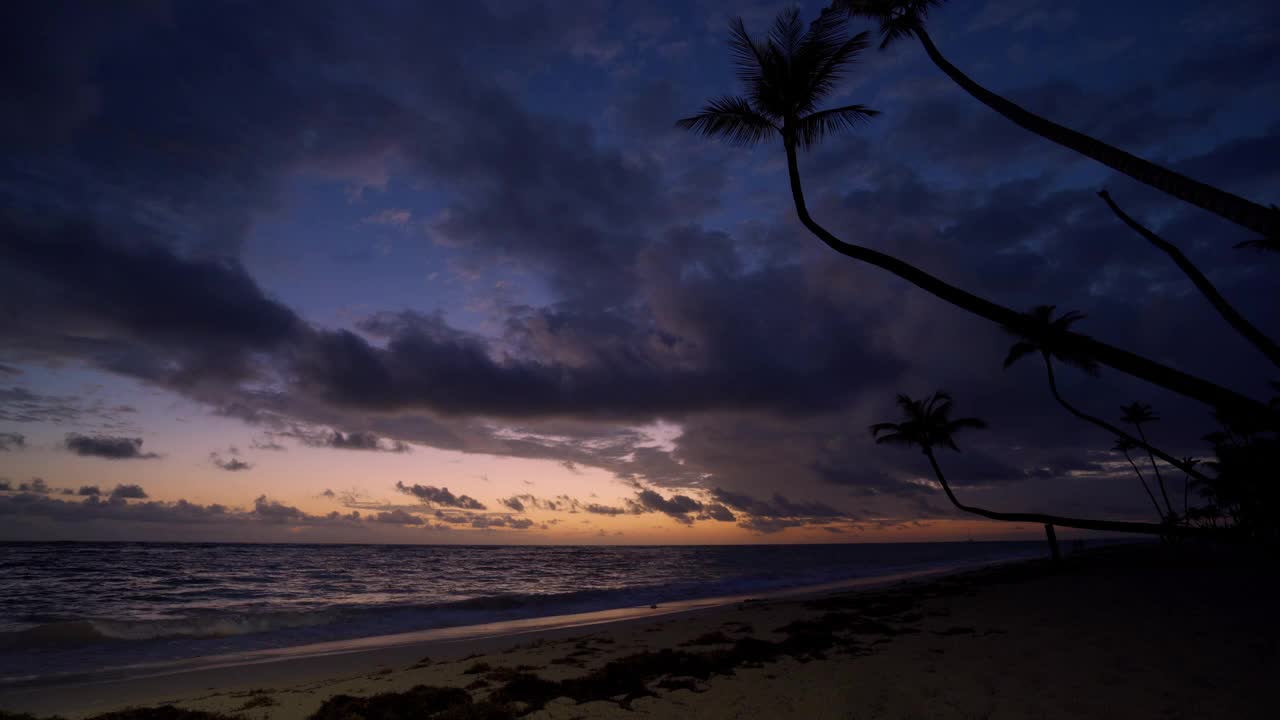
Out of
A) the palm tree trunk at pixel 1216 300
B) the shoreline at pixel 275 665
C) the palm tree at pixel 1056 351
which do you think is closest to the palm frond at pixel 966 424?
the palm tree at pixel 1056 351

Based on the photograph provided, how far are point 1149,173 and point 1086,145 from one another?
2.12 ft

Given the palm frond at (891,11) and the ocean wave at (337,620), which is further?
the ocean wave at (337,620)

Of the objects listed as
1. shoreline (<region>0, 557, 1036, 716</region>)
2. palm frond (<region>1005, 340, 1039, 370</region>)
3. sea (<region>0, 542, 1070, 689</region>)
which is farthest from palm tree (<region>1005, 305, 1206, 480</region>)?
sea (<region>0, 542, 1070, 689</region>)

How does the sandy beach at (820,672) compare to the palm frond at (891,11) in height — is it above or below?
below

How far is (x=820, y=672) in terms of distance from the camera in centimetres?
1034

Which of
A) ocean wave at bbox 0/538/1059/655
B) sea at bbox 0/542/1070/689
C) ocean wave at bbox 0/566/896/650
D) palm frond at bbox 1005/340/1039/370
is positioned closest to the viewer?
sea at bbox 0/542/1070/689

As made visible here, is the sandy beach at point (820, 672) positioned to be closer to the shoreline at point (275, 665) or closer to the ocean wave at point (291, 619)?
the shoreline at point (275, 665)

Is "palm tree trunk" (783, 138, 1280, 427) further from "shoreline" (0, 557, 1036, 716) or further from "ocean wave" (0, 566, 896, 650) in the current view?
"ocean wave" (0, 566, 896, 650)

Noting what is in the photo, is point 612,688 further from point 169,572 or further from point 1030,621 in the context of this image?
point 169,572

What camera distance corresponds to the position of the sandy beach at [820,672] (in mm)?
8547

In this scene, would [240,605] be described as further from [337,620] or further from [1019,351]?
[1019,351]

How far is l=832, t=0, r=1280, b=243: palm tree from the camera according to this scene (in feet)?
Answer: 9.45

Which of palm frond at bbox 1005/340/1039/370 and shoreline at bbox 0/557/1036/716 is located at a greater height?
palm frond at bbox 1005/340/1039/370

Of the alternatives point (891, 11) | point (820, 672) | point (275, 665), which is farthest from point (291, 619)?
point (891, 11)
